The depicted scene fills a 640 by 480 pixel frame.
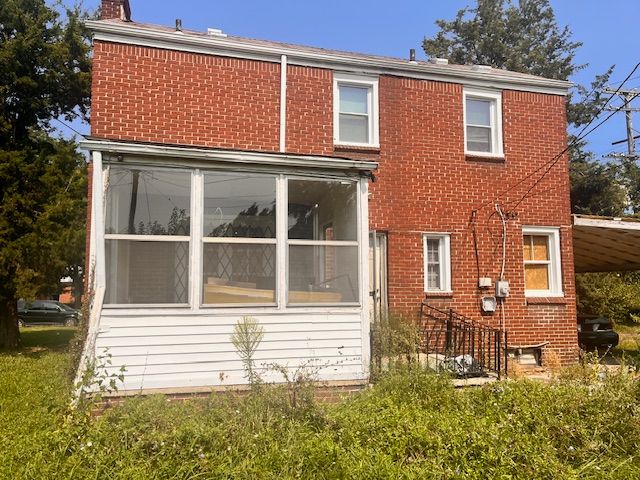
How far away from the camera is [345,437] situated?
14.7 ft

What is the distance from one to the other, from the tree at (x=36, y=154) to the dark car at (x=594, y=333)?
13.6 metres

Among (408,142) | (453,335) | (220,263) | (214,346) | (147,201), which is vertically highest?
(408,142)

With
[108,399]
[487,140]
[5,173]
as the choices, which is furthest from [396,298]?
[5,173]

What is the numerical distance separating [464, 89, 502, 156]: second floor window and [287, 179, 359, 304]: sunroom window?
4725 millimetres

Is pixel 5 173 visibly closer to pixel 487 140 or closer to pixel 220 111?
pixel 220 111

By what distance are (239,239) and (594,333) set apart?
33.6ft

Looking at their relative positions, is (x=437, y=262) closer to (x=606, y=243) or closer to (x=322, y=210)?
(x=322, y=210)

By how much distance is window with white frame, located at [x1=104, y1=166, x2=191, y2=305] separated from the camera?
5.67 meters

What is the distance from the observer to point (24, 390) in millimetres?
7879

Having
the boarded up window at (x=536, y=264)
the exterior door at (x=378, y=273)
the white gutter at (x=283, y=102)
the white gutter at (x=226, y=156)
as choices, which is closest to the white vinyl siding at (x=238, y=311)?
the white gutter at (x=226, y=156)

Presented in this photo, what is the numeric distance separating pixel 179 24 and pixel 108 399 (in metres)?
7.52

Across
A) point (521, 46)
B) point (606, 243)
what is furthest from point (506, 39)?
point (606, 243)

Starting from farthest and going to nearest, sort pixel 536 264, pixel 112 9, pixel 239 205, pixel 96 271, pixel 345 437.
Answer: pixel 112 9 < pixel 536 264 < pixel 239 205 < pixel 96 271 < pixel 345 437

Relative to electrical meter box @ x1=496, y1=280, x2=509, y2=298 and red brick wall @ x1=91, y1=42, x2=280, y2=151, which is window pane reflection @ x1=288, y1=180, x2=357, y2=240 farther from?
electrical meter box @ x1=496, y1=280, x2=509, y2=298
